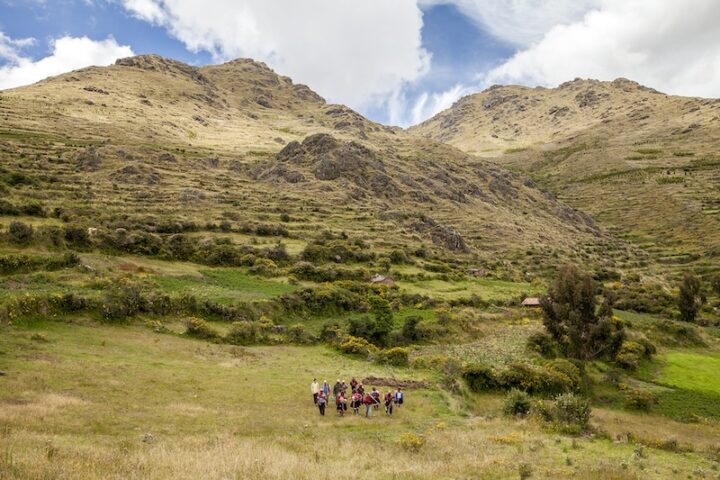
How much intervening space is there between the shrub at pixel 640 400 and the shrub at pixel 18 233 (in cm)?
7251

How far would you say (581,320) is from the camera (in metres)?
54.6

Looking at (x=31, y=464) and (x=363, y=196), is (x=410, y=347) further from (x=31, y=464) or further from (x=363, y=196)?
(x=363, y=196)

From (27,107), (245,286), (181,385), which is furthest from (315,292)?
(27,107)

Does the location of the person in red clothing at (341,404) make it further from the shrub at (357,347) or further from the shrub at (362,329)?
the shrub at (362,329)

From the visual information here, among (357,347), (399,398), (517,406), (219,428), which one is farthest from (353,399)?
(357,347)

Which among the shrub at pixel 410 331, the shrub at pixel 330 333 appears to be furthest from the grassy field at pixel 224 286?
the shrub at pixel 410 331

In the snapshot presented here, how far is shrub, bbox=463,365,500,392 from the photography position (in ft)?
137

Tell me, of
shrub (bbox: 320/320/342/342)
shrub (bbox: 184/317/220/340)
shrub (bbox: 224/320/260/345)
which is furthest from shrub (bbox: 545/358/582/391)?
shrub (bbox: 184/317/220/340)

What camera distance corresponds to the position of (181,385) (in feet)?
95.6

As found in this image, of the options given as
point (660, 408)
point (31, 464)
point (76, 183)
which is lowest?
point (660, 408)

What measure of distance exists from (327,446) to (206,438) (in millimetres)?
5019

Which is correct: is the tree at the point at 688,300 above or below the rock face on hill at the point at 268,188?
below

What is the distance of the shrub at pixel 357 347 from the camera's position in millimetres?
48250

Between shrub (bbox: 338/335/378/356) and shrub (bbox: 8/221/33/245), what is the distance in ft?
147
